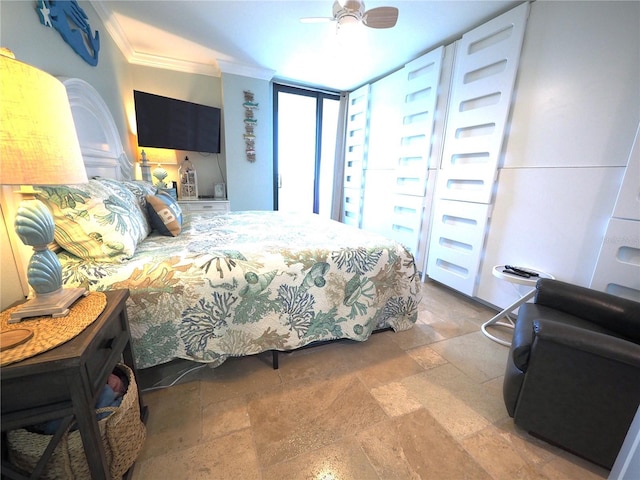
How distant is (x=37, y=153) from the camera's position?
70 centimetres

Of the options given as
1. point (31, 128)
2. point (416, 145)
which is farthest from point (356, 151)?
point (31, 128)

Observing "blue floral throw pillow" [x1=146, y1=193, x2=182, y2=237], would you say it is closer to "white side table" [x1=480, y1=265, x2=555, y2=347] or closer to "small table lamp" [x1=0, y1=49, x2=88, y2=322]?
"small table lamp" [x1=0, y1=49, x2=88, y2=322]

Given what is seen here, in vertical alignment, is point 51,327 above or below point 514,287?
above

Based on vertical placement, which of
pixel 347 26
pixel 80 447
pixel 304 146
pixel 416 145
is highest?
Answer: pixel 347 26

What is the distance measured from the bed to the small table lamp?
1.08 ft

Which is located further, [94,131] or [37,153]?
[94,131]

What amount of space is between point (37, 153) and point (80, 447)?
0.88 m

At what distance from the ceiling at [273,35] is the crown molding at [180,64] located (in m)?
0.01

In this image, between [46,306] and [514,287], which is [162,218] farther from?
[514,287]

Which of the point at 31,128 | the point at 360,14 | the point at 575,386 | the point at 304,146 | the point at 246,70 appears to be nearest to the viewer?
the point at 31,128

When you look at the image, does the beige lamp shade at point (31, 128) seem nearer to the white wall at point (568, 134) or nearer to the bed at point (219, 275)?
the bed at point (219, 275)

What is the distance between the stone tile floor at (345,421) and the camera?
1.05m

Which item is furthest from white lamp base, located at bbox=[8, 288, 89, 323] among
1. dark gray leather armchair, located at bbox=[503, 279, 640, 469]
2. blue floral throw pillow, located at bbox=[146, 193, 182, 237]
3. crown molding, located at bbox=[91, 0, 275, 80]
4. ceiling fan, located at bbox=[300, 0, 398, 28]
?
crown molding, located at bbox=[91, 0, 275, 80]

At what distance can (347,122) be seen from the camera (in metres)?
4.23
